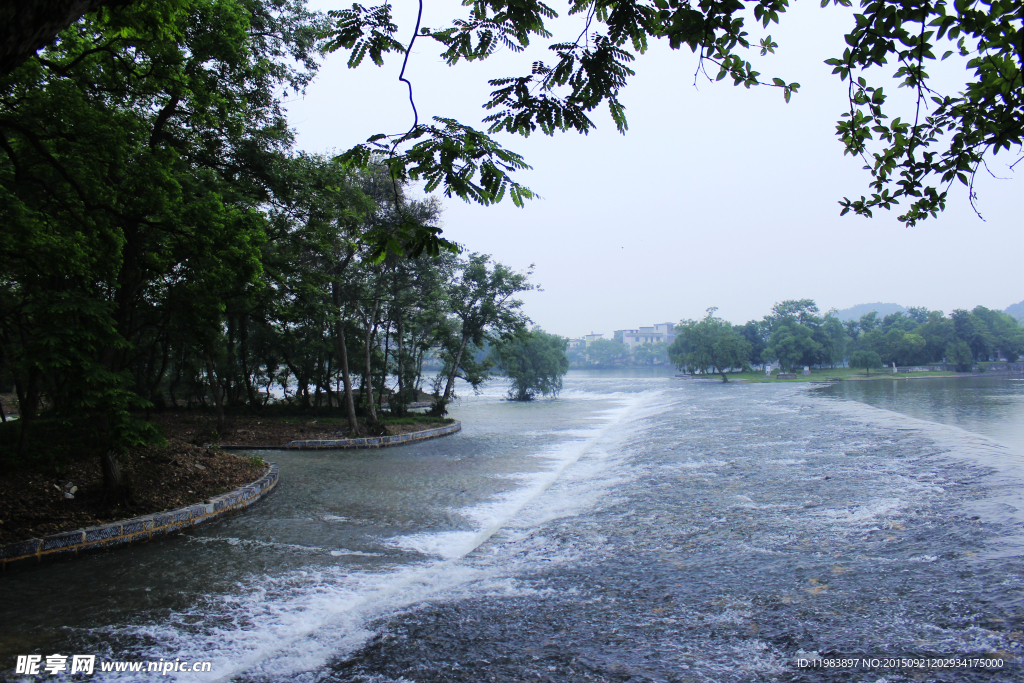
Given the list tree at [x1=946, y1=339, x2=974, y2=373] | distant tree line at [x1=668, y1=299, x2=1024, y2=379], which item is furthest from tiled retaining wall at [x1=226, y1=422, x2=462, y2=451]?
tree at [x1=946, y1=339, x2=974, y2=373]

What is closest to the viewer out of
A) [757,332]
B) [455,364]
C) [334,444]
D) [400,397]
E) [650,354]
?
[334,444]

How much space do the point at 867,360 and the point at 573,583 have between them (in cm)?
7792

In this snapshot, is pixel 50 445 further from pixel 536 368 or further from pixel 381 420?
pixel 536 368

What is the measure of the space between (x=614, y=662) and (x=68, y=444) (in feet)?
30.4

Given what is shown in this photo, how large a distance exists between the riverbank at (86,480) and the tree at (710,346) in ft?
215

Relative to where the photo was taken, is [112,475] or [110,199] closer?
[110,199]

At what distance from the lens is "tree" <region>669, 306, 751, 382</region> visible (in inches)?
2803

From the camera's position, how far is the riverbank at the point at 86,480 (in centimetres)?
695

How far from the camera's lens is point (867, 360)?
2776 inches

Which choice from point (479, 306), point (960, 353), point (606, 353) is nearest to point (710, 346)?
point (960, 353)

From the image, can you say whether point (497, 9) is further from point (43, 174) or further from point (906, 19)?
point (43, 174)

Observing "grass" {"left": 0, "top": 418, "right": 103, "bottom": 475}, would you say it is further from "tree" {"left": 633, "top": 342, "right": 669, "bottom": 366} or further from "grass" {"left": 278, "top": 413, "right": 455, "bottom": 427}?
"tree" {"left": 633, "top": 342, "right": 669, "bottom": 366}

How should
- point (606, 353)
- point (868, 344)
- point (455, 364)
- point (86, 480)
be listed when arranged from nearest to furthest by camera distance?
point (86, 480) → point (455, 364) → point (868, 344) → point (606, 353)

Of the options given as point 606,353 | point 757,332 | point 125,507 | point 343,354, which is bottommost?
point 125,507
